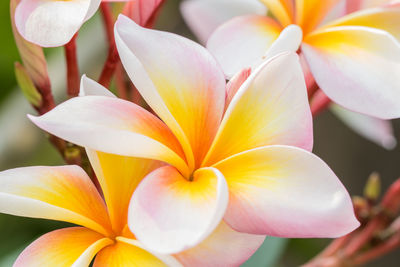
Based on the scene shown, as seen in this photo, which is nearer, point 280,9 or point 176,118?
point 176,118

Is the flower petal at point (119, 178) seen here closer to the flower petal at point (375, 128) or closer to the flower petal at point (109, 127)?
→ the flower petal at point (109, 127)

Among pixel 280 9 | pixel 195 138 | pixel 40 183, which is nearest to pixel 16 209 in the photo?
pixel 40 183

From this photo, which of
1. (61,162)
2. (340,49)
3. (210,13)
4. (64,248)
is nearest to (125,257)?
(64,248)

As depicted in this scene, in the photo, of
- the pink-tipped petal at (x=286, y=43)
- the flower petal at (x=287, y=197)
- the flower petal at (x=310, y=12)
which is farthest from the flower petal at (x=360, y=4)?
the flower petal at (x=287, y=197)

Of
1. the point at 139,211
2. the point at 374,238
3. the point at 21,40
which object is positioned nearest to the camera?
the point at 139,211

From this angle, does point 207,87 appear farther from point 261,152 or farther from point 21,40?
point 21,40

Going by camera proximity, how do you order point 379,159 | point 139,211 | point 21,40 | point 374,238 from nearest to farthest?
point 139,211, point 21,40, point 374,238, point 379,159

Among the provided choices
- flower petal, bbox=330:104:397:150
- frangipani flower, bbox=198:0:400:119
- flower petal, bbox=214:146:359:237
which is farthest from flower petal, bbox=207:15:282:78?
flower petal, bbox=330:104:397:150
